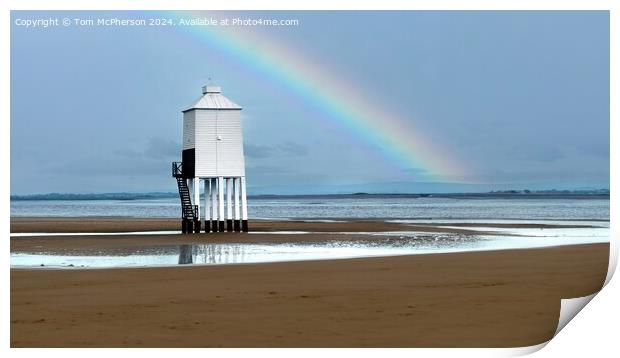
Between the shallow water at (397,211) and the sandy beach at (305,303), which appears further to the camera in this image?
the shallow water at (397,211)

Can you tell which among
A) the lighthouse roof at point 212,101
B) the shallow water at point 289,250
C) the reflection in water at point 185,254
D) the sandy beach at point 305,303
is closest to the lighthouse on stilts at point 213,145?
the lighthouse roof at point 212,101

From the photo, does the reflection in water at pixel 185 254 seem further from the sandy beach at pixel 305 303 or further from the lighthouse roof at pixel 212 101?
the lighthouse roof at pixel 212 101

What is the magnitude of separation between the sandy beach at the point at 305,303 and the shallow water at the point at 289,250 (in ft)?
7.00

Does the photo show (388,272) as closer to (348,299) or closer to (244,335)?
(348,299)

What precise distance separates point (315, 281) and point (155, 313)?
15.1 ft

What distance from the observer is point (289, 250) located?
94.6 ft

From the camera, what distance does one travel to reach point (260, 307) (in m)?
15.9

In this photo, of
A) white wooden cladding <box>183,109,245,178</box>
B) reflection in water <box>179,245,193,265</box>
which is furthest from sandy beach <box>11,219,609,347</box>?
white wooden cladding <box>183,109,245,178</box>

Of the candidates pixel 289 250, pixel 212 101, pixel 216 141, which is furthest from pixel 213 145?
pixel 289 250

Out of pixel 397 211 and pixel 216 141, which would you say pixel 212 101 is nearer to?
pixel 216 141

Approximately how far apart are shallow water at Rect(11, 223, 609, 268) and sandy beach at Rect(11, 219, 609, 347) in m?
2.13

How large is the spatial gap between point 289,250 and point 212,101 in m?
11.9

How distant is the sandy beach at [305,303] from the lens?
1373 centimetres

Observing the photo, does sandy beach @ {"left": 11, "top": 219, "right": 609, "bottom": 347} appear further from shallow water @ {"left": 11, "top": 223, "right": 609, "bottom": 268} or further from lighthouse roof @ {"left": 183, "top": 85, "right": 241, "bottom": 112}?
lighthouse roof @ {"left": 183, "top": 85, "right": 241, "bottom": 112}
